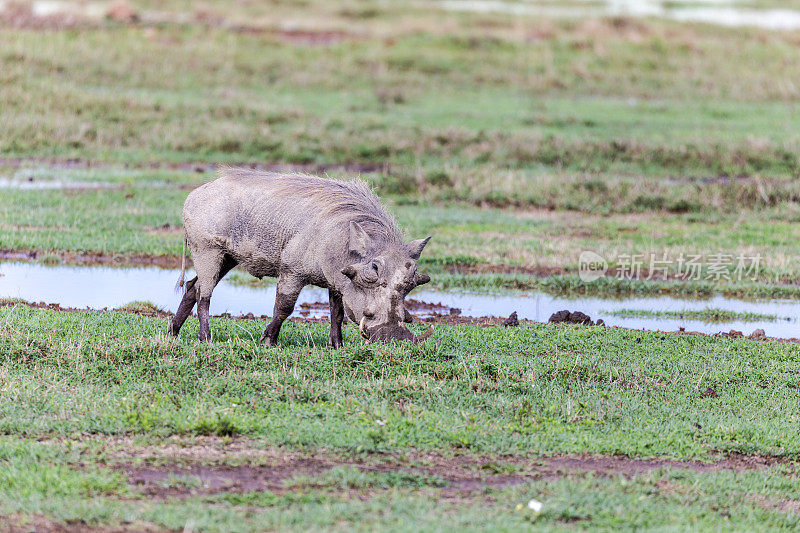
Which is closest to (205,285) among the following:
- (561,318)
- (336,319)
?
(336,319)

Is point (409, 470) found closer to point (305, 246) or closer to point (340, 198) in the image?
point (305, 246)

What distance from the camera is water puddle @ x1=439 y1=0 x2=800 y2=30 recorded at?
4319cm

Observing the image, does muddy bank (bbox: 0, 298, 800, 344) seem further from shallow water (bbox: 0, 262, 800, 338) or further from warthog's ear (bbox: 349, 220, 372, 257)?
warthog's ear (bbox: 349, 220, 372, 257)

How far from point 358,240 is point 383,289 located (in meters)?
0.54

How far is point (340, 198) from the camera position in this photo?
9.23m

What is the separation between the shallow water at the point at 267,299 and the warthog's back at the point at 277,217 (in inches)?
108

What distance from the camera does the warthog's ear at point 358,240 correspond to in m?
8.73

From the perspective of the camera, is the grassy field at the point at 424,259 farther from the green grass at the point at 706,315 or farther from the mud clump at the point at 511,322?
the green grass at the point at 706,315

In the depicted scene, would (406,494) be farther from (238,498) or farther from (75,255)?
(75,255)

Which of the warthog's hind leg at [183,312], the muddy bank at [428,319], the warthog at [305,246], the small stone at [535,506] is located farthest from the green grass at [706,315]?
the small stone at [535,506]

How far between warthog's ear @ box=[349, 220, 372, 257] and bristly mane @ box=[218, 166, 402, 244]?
0.14 metres

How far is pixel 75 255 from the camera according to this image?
1443 cm

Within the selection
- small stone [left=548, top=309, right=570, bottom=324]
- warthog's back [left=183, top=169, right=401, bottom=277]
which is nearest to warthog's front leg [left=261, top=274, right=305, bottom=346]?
warthog's back [left=183, top=169, right=401, bottom=277]

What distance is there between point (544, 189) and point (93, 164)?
28.2 feet
